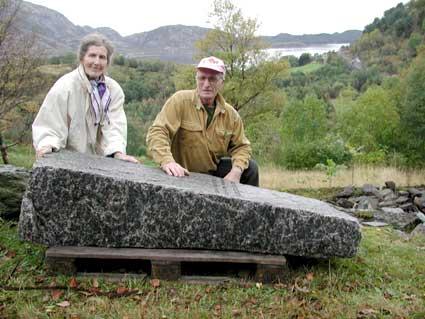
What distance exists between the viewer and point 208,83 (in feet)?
15.6

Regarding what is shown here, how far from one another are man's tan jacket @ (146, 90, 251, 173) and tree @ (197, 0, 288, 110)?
18.6 meters

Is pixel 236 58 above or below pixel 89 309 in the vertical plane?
above

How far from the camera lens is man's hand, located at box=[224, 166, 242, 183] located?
190 inches

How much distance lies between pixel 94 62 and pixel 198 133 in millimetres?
1290

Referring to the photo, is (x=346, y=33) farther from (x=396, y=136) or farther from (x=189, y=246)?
(x=189, y=246)

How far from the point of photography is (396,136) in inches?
1084

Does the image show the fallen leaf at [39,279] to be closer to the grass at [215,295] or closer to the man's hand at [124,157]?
the grass at [215,295]

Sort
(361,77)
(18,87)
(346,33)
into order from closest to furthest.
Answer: (18,87) < (361,77) < (346,33)

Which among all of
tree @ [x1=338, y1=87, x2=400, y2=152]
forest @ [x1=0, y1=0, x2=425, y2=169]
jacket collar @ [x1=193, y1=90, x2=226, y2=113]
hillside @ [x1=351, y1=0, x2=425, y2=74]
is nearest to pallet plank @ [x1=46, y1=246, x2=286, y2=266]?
jacket collar @ [x1=193, y1=90, x2=226, y2=113]

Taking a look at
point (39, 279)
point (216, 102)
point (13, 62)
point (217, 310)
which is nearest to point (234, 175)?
point (216, 102)

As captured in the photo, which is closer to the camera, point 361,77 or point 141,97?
point 141,97

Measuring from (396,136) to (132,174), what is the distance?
26.5 metres

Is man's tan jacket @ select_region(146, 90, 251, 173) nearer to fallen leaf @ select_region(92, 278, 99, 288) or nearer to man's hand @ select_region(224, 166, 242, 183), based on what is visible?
man's hand @ select_region(224, 166, 242, 183)

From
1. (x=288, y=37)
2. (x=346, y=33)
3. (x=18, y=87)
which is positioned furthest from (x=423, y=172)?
(x=346, y=33)
